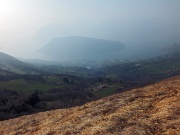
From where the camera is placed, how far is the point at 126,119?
92.7 feet

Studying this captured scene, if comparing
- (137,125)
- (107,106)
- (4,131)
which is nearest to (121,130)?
(137,125)

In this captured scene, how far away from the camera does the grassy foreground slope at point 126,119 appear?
24.9 m

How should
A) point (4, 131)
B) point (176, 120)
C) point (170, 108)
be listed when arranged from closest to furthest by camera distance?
1. point (176, 120)
2. point (170, 108)
3. point (4, 131)

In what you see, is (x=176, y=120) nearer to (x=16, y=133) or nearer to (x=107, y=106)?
(x=107, y=106)

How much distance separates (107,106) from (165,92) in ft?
24.4

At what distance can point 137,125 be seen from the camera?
25.5m

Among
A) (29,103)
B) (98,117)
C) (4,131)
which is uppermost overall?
(98,117)

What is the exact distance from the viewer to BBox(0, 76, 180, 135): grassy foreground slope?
2490 centimetres

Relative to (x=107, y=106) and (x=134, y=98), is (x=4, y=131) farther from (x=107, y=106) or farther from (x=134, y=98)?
(x=134, y=98)

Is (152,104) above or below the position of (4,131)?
above

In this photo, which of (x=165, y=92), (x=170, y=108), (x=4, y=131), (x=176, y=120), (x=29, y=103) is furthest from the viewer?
(x=29, y=103)

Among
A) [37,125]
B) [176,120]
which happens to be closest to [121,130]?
[176,120]

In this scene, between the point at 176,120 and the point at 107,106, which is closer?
the point at 176,120

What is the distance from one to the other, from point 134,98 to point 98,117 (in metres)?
7.36
